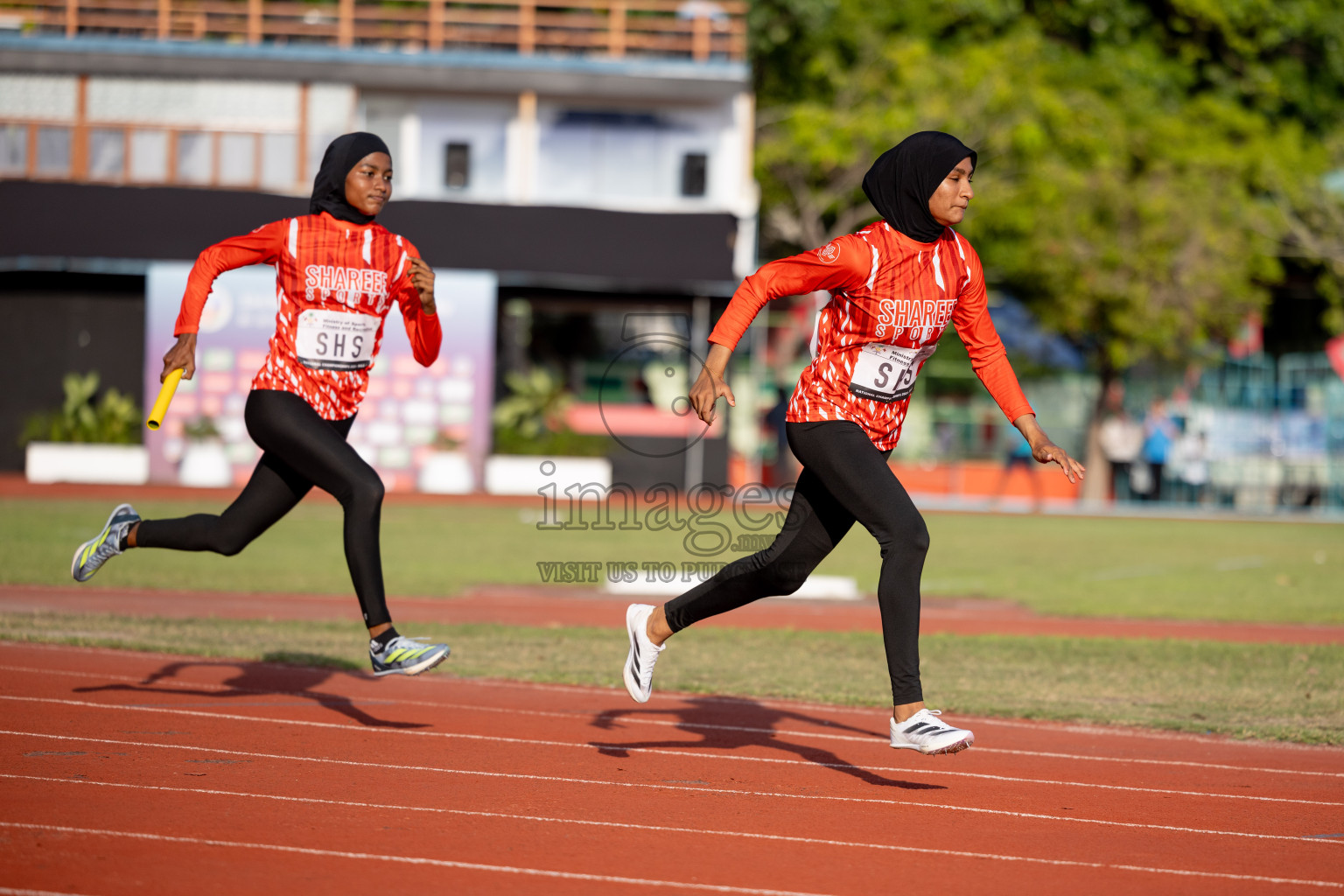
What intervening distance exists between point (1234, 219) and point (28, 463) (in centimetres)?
2479

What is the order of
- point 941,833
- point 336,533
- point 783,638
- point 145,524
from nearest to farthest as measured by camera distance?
point 941,833
point 145,524
point 783,638
point 336,533

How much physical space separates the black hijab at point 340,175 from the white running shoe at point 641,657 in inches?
89.5

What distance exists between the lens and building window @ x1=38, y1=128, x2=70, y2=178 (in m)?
28.5

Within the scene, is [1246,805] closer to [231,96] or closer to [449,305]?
[449,305]

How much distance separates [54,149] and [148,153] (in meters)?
1.97

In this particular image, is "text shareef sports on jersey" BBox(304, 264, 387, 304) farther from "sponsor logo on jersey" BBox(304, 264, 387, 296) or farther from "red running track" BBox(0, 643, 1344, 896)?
"red running track" BBox(0, 643, 1344, 896)

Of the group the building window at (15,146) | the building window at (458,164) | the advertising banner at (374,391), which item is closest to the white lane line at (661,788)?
the advertising banner at (374,391)

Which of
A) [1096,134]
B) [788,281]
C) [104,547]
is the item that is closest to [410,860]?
[788,281]

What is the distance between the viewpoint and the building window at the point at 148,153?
2812cm

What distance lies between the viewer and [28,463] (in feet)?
83.5

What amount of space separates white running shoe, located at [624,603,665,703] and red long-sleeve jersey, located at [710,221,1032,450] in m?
1.13

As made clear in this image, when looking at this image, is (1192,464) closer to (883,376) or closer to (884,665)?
(884,665)

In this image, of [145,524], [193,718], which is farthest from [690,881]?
[145,524]

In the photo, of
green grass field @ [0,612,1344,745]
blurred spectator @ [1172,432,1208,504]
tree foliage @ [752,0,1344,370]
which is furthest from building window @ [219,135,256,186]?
blurred spectator @ [1172,432,1208,504]
